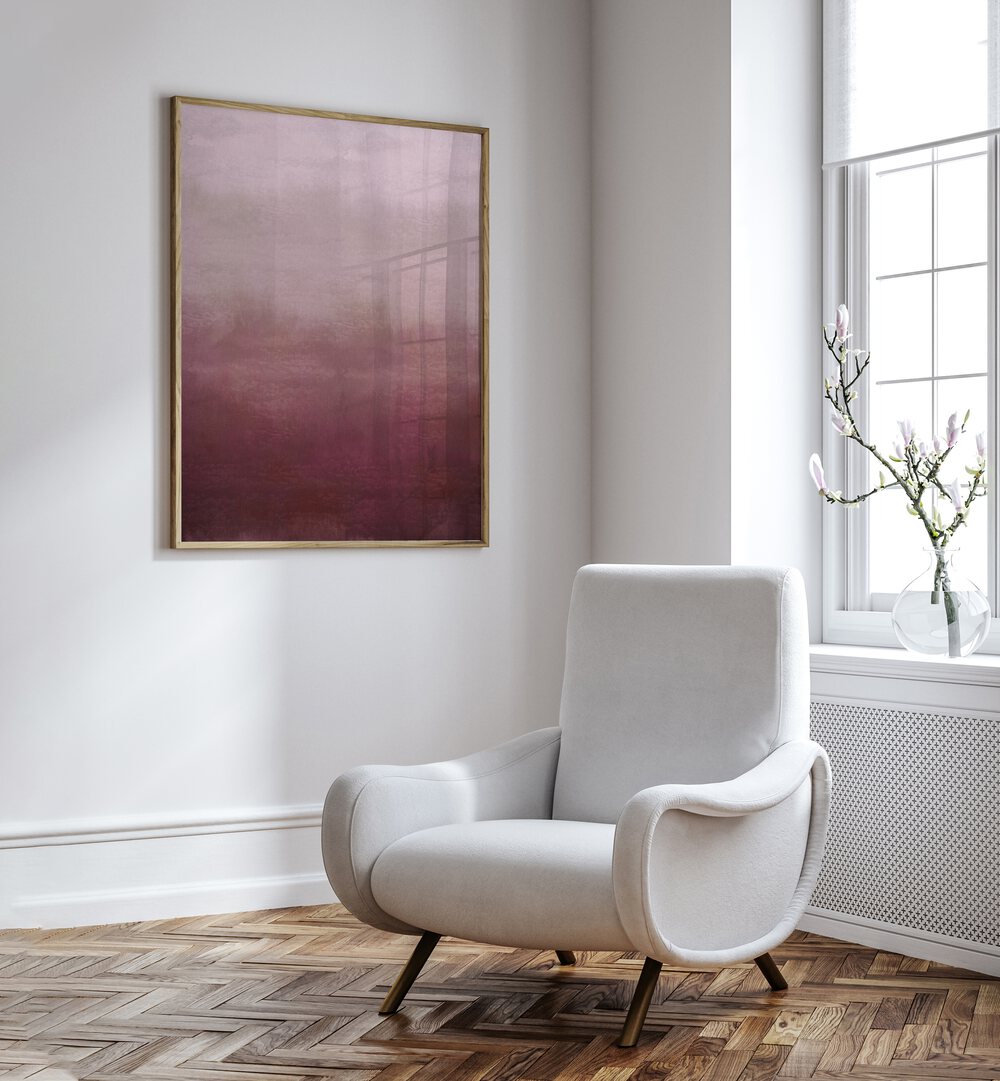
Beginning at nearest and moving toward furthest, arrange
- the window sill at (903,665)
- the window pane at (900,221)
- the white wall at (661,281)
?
the window sill at (903,665) < the window pane at (900,221) < the white wall at (661,281)

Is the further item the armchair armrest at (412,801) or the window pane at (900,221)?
the window pane at (900,221)

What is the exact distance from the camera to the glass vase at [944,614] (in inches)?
131

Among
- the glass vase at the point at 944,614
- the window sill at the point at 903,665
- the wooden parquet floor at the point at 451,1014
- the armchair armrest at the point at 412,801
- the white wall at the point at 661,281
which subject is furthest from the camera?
the white wall at the point at 661,281

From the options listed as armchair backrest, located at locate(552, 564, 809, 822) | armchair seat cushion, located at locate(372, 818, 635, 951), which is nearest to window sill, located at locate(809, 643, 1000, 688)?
armchair backrest, located at locate(552, 564, 809, 822)

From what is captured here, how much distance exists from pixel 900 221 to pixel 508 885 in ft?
7.24

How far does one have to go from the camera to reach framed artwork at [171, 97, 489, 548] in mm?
3834

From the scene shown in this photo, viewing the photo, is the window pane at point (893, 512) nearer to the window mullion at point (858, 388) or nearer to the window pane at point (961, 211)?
the window mullion at point (858, 388)

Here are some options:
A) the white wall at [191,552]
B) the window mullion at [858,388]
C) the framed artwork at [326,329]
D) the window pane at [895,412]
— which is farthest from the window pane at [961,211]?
the framed artwork at [326,329]

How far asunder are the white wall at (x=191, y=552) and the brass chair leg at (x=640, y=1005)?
1.50m

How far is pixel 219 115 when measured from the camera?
3852mm

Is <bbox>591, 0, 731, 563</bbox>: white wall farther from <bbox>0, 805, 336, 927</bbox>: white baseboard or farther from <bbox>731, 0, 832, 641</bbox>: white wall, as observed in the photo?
<bbox>0, 805, 336, 927</bbox>: white baseboard

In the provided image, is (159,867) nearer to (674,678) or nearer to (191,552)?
(191,552)

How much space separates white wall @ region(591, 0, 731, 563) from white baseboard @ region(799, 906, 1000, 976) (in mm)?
990

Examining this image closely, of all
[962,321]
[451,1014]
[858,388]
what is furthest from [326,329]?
[451,1014]
